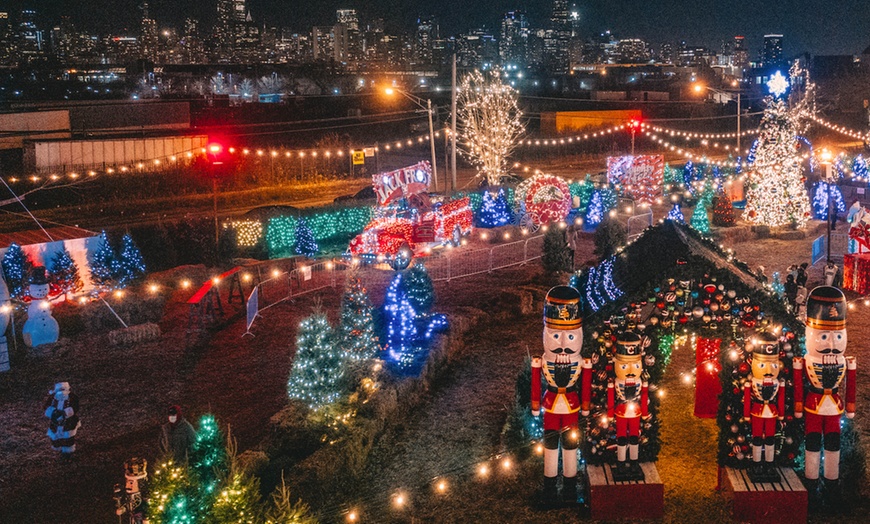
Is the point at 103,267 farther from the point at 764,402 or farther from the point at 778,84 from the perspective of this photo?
the point at 778,84

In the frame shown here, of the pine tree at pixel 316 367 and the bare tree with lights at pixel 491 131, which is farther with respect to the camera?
the bare tree with lights at pixel 491 131

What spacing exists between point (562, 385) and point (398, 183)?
1411 cm

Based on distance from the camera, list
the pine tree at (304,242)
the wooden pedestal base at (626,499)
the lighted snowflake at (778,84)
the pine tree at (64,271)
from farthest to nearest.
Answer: the lighted snowflake at (778,84) → the pine tree at (304,242) → the pine tree at (64,271) → the wooden pedestal base at (626,499)

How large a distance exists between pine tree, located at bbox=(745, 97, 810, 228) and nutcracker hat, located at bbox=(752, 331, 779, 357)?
1767 centimetres

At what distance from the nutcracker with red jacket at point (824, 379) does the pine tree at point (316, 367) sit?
535 cm

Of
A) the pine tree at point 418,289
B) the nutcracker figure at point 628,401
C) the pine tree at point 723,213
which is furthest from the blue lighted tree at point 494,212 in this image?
the nutcracker figure at point 628,401

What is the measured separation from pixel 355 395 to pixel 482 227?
15734 millimetres

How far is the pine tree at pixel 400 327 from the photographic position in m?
13.4

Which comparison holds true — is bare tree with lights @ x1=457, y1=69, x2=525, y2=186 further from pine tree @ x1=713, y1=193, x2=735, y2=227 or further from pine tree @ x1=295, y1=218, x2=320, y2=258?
→ pine tree @ x1=295, y1=218, x2=320, y2=258

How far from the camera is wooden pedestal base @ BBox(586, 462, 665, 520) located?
27.9ft

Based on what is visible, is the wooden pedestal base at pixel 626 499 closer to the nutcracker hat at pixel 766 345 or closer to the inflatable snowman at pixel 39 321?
the nutcracker hat at pixel 766 345

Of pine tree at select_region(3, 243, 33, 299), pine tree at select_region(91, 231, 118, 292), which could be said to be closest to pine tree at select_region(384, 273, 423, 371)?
pine tree at select_region(91, 231, 118, 292)

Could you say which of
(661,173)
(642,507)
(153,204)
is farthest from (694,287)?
(153,204)

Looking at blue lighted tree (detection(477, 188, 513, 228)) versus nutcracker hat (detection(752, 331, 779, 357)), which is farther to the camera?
blue lighted tree (detection(477, 188, 513, 228))
